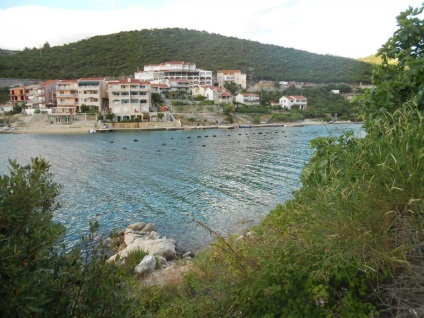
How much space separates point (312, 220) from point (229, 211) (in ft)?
40.1

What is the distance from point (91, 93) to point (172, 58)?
64674mm

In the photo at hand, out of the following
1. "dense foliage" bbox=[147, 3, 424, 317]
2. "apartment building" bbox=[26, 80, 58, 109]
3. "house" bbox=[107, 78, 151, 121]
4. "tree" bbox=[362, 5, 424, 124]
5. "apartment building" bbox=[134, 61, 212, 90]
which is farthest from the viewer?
"apartment building" bbox=[134, 61, 212, 90]

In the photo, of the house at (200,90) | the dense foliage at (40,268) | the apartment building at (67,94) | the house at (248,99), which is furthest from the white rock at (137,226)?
the house at (248,99)

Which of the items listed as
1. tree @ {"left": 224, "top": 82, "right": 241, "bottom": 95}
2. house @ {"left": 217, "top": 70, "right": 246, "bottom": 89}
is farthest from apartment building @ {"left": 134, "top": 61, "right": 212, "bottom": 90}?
house @ {"left": 217, "top": 70, "right": 246, "bottom": 89}

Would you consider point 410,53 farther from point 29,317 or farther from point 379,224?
point 29,317

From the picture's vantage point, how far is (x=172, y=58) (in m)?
130

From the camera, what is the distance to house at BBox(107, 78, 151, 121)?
226ft

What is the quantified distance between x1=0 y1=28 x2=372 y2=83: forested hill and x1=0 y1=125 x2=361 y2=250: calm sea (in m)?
77.4

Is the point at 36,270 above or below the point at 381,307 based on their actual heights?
above

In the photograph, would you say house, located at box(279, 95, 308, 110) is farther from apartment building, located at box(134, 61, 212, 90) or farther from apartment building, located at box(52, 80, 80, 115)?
apartment building, located at box(52, 80, 80, 115)

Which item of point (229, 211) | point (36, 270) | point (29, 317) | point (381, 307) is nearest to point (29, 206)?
point (36, 270)

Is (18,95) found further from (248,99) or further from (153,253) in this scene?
(153,253)

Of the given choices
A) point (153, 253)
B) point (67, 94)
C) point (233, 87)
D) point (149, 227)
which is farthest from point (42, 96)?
point (153, 253)

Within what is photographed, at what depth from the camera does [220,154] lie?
113 feet
